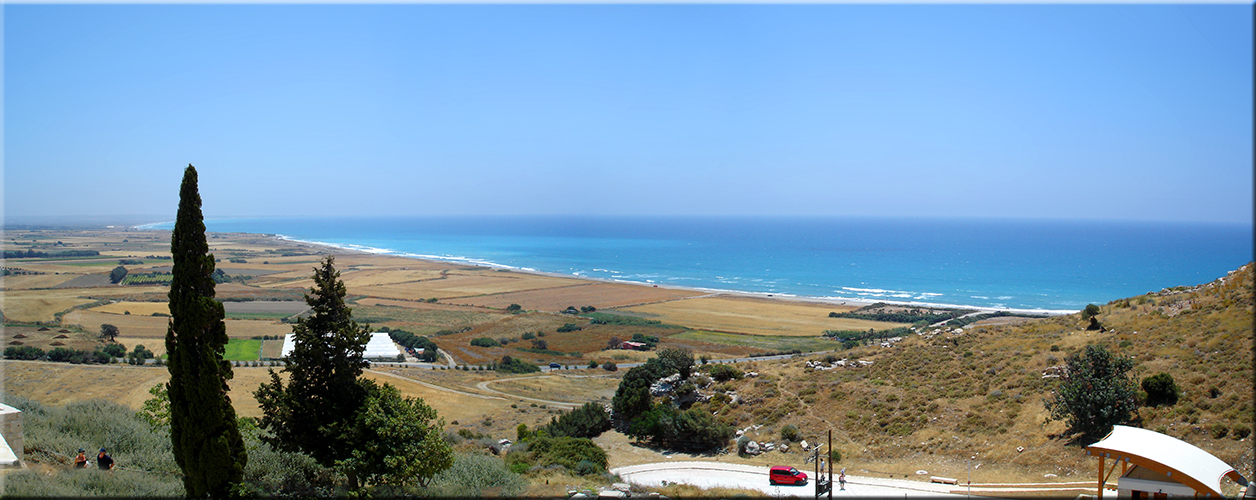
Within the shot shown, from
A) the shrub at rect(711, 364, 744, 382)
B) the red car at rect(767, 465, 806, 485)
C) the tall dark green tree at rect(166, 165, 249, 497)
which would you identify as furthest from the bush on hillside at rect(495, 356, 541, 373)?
A: the tall dark green tree at rect(166, 165, 249, 497)

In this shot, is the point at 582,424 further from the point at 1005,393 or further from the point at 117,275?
the point at 117,275

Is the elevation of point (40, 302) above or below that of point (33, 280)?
below

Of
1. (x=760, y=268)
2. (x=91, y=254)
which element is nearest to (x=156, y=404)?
(x=760, y=268)

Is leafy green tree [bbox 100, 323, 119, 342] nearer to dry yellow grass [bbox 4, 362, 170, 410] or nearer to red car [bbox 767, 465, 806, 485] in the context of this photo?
dry yellow grass [bbox 4, 362, 170, 410]

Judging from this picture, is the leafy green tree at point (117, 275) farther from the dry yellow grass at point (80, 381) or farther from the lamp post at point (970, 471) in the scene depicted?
the lamp post at point (970, 471)

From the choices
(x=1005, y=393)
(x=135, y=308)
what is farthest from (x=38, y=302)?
(x=1005, y=393)

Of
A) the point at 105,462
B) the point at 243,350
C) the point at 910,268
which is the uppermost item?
the point at 910,268

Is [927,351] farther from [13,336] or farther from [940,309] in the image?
[13,336]
